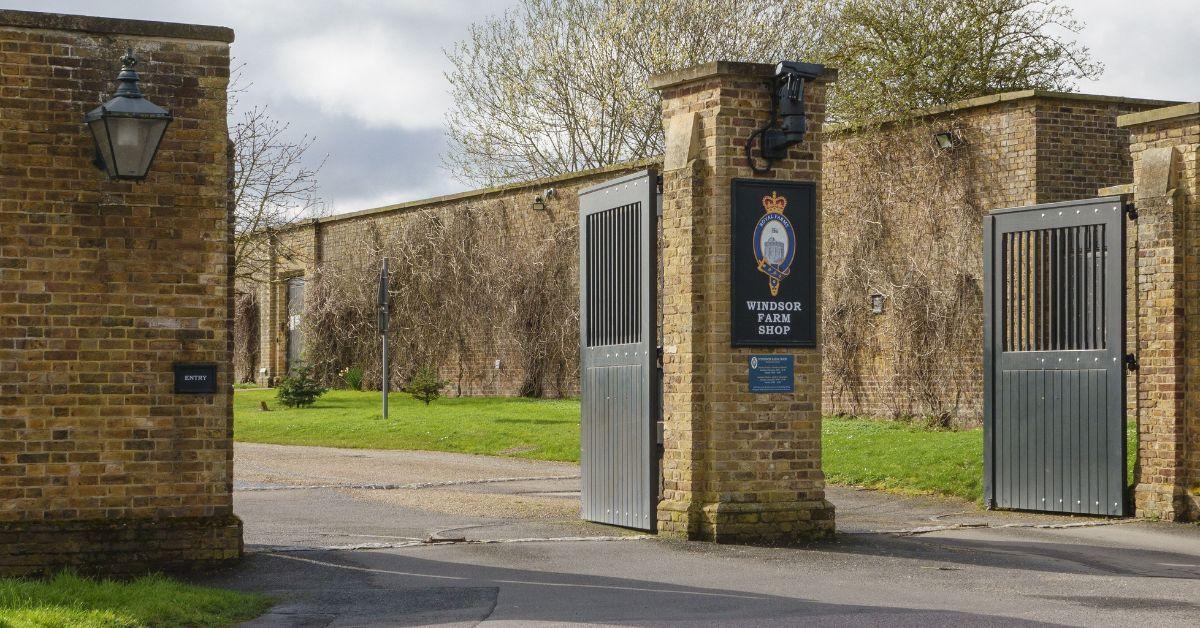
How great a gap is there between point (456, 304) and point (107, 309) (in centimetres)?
2156

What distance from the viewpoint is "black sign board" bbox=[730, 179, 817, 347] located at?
11.5 metres

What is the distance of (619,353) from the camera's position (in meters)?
12.4

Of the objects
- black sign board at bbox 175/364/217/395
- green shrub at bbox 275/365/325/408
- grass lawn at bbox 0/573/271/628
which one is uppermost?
black sign board at bbox 175/364/217/395

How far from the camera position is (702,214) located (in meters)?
11.6

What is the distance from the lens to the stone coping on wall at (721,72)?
11.4 meters

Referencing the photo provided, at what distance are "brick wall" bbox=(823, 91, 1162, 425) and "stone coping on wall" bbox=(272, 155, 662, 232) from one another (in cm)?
433

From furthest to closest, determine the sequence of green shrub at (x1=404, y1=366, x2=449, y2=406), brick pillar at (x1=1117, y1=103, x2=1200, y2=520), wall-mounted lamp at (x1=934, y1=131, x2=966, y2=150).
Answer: green shrub at (x1=404, y1=366, x2=449, y2=406), wall-mounted lamp at (x1=934, y1=131, x2=966, y2=150), brick pillar at (x1=1117, y1=103, x2=1200, y2=520)

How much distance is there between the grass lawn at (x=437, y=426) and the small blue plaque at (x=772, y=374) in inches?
322

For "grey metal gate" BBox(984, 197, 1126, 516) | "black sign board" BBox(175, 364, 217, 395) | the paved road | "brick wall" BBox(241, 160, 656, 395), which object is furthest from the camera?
"brick wall" BBox(241, 160, 656, 395)

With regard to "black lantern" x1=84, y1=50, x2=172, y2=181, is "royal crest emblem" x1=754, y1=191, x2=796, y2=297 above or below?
below

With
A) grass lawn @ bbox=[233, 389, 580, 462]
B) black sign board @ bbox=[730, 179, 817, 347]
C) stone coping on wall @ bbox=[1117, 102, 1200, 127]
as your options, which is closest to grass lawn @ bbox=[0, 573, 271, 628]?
black sign board @ bbox=[730, 179, 817, 347]

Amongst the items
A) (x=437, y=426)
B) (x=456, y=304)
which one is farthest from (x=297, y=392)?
(x=437, y=426)

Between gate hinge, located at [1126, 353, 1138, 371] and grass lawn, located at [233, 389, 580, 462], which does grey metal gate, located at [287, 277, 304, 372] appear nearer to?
grass lawn, located at [233, 389, 580, 462]

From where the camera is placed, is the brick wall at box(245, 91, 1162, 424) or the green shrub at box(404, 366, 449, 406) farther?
the green shrub at box(404, 366, 449, 406)
